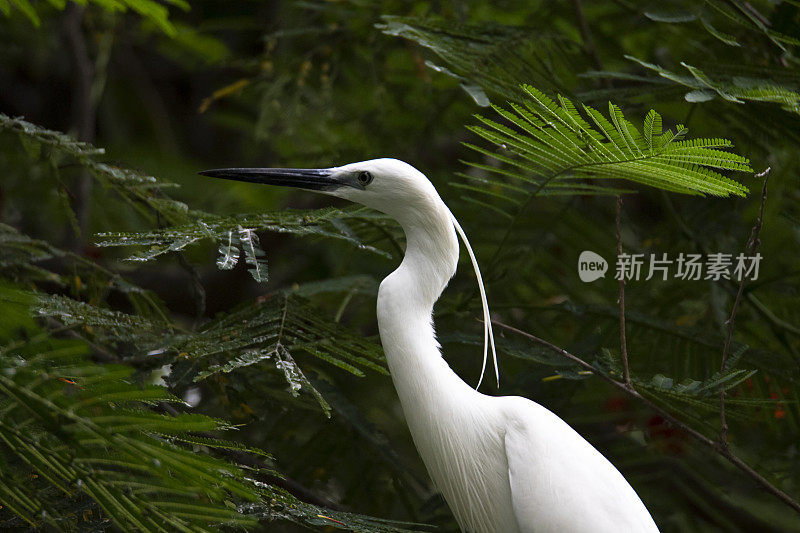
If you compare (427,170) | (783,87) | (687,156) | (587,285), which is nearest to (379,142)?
(427,170)

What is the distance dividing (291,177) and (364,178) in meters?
0.18

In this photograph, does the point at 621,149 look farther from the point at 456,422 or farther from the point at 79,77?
the point at 79,77

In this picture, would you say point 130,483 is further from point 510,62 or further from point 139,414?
point 510,62

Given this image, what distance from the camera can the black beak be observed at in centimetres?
185

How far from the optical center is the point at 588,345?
2287 millimetres

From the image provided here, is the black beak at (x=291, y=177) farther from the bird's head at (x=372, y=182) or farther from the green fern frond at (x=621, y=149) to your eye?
the green fern frond at (x=621, y=149)

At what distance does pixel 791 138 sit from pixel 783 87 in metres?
0.38

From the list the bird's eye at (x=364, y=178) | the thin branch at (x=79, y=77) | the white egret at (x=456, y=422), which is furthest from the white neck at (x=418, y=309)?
the thin branch at (x=79, y=77)

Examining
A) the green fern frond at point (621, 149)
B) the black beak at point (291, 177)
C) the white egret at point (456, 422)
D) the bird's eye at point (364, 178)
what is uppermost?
the green fern frond at point (621, 149)

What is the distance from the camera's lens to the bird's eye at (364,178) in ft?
5.92

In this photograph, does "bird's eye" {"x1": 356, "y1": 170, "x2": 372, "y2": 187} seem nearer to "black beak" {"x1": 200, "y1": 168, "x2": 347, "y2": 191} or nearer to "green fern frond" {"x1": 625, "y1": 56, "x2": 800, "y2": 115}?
"black beak" {"x1": 200, "y1": 168, "x2": 347, "y2": 191}

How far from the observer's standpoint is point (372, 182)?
1.80m

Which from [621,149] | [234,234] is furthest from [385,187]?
[621,149]

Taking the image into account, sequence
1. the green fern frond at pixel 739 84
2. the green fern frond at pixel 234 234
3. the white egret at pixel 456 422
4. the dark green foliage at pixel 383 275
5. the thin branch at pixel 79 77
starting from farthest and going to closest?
the thin branch at pixel 79 77
the green fern frond at pixel 739 84
the white egret at pixel 456 422
the green fern frond at pixel 234 234
the dark green foliage at pixel 383 275
